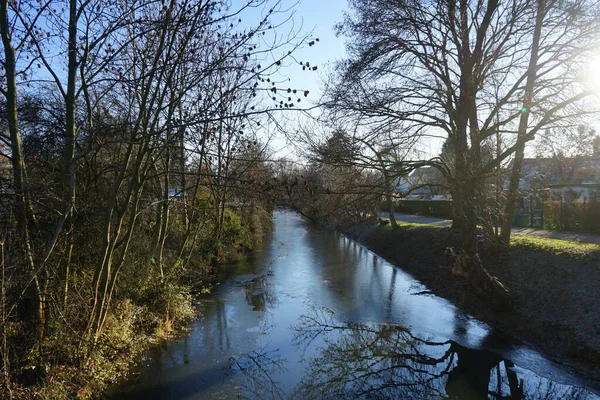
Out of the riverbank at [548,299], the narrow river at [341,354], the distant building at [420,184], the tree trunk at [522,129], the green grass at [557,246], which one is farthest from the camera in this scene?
the distant building at [420,184]

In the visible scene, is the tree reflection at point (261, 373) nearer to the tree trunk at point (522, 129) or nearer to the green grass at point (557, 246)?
the green grass at point (557, 246)

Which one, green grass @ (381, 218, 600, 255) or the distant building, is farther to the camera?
the distant building

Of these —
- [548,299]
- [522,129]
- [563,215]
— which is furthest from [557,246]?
[563,215]

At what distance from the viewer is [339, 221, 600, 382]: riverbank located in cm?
875

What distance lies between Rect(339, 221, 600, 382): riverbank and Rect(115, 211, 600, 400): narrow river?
42 centimetres

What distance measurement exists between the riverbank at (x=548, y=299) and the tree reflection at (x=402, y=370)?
118 cm

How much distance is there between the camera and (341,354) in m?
9.51

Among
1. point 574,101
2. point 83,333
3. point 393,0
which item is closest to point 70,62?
point 83,333

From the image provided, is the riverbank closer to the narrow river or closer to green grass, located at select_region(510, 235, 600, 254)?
green grass, located at select_region(510, 235, 600, 254)

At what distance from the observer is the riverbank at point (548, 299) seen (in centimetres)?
875

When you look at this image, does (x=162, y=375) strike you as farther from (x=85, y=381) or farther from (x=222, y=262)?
(x=222, y=262)

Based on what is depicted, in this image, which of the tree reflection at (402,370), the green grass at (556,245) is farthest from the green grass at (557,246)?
the tree reflection at (402,370)

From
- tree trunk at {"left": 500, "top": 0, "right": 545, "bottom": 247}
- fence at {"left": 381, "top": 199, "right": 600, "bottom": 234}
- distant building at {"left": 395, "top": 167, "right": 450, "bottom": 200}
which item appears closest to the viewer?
tree trunk at {"left": 500, "top": 0, "right": 545, "bottom": 247}

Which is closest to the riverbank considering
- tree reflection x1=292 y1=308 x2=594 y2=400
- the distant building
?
tree reflection x1=292 y1=308 x2=594 y2=400
